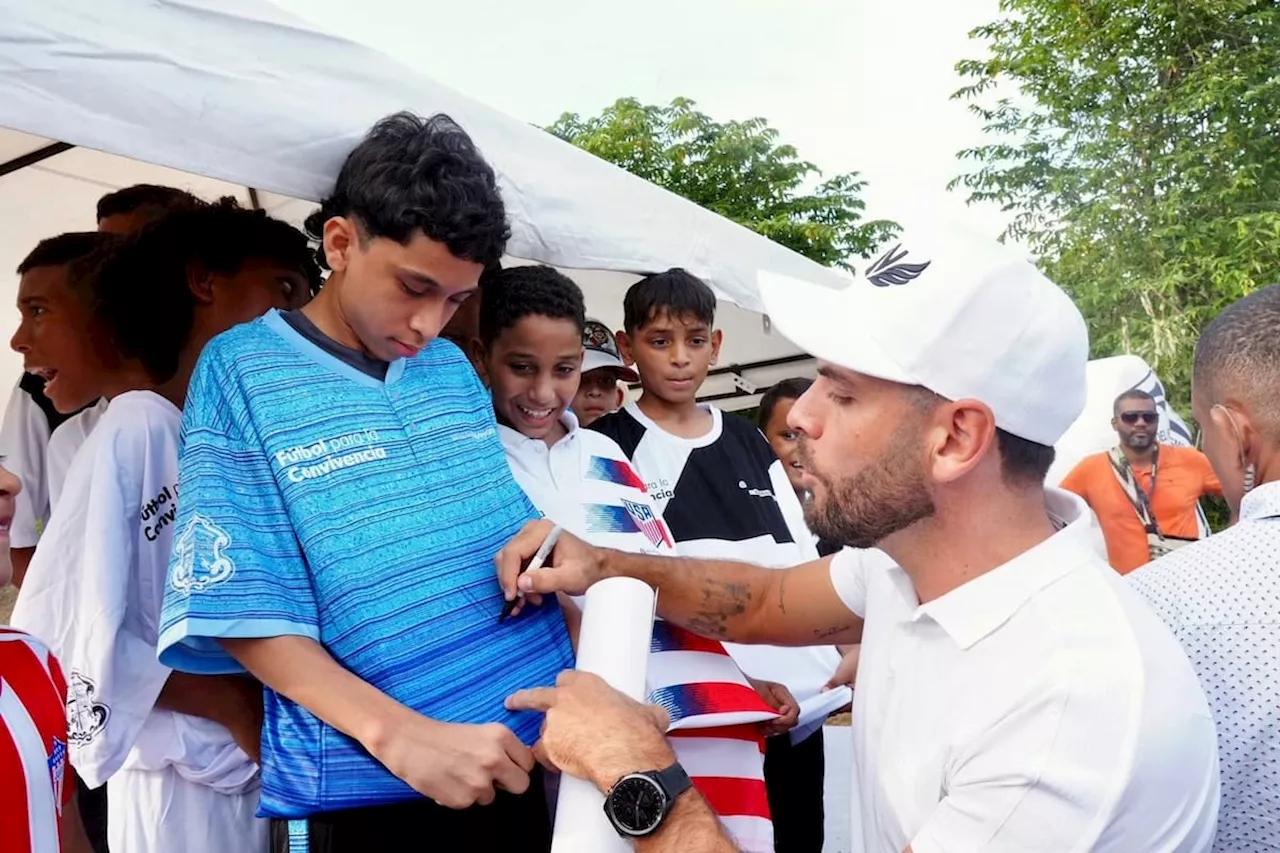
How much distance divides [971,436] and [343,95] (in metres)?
1.36

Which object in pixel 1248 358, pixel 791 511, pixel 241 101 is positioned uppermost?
pixel 241 101

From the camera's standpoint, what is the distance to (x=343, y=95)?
1.94 m

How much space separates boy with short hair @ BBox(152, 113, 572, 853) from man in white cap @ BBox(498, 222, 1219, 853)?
0.36 feet

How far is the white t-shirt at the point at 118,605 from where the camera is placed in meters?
1.69

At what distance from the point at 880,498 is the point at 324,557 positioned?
2.80 feet

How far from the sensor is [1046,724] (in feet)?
4.09

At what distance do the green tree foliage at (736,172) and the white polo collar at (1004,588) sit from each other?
14.5m

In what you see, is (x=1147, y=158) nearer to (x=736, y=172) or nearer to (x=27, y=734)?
(x=736, y=172)

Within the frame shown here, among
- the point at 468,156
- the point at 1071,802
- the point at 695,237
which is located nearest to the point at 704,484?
the point at 695,237

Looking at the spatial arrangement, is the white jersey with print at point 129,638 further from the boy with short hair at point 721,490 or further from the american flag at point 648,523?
the boy with short hair at point 721,490

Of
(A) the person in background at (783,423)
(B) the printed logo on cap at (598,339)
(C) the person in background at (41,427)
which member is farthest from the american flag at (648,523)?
(A) the person in background at (783,423)

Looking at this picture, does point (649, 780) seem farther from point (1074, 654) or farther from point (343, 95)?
point (343, 95)

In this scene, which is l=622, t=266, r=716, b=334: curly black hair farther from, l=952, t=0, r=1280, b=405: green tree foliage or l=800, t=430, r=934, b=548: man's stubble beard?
l=952, t=0, r=1280, b=405: green tree foliage

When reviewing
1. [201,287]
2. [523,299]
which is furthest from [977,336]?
[201,287]
